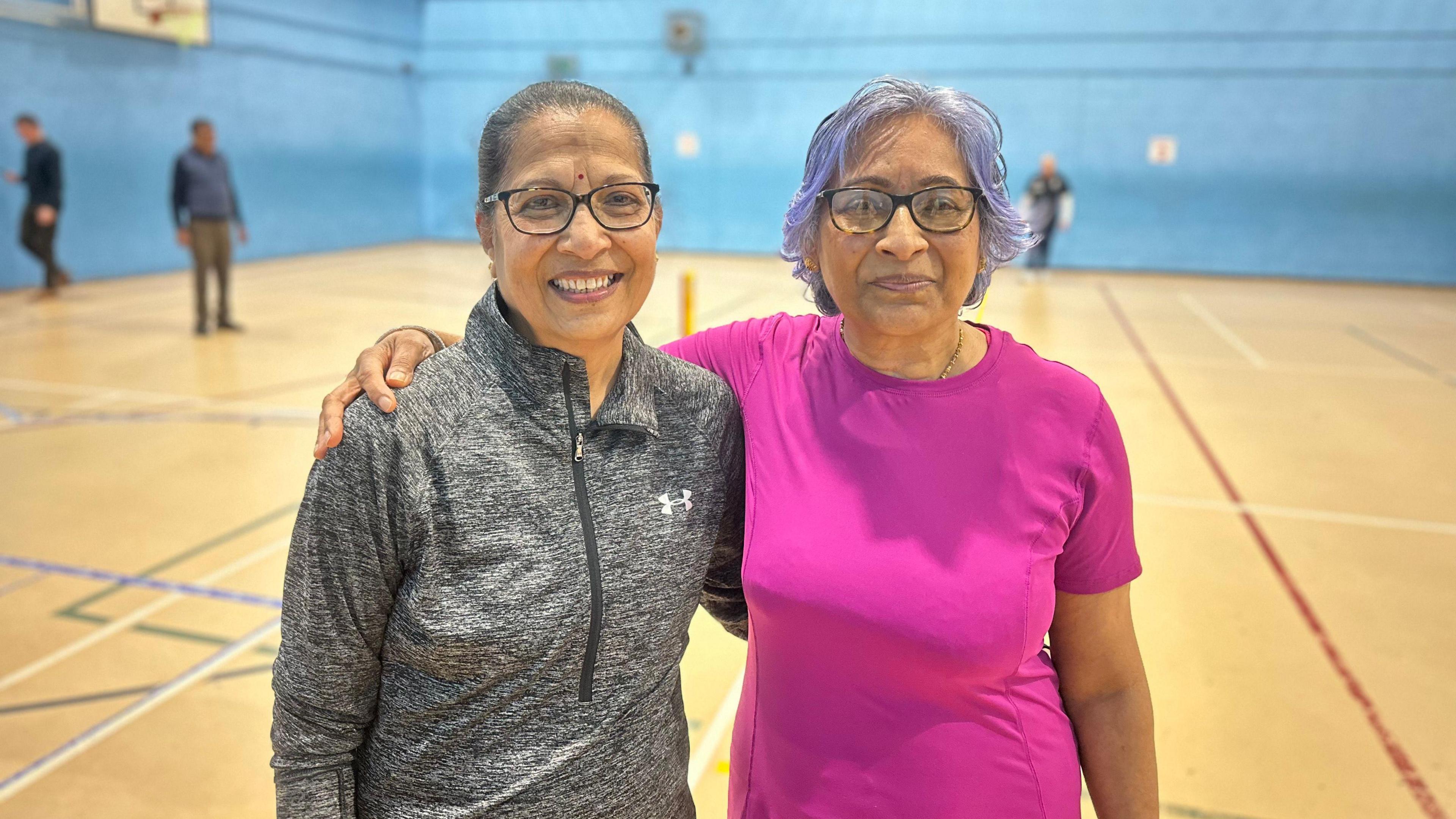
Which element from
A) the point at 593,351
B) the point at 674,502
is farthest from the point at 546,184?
the point at 674,502

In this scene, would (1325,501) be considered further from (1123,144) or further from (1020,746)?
(1123,144)

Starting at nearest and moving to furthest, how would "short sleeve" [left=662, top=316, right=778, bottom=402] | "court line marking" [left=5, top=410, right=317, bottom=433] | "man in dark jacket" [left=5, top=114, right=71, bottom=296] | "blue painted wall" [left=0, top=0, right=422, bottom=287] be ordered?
1. "short sleeve" [left=662, top=316, right=778, bottom=402]
2. "court line marking" [left=5, top=410, right=317, bottom=433]
3. "man in dark jacket" [left=5, top=114, right=71, bottom=296]
4. "blue painted wall" [left=0, top=0, right=422, bottom=287]

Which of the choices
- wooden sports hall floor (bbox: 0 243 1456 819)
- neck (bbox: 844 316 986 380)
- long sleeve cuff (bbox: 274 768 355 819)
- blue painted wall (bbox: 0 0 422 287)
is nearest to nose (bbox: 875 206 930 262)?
neck (bbox: 844 316 986 380)

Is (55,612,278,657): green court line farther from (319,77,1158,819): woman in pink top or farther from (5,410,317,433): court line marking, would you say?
(5,410,317,433): court line marking

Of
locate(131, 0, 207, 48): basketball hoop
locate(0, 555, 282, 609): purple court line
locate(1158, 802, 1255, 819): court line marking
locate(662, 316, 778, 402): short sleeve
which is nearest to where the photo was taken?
locate(662, 316, 778, 402): short sleeve

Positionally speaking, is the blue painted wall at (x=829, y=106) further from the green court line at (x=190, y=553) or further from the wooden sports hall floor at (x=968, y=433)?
the green court line at (x=190, y=553)

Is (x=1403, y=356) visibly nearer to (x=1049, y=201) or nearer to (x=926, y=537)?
(x=1049, y=201)

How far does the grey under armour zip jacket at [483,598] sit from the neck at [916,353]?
0.41 m

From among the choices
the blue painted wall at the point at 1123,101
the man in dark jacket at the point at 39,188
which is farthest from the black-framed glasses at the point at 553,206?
the blue painted wall at the point at 1123,101

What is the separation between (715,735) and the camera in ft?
10.6

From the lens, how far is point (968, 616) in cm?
139

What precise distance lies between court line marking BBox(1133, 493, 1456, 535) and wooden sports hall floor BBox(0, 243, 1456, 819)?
2 cm

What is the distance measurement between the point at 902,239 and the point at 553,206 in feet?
1.79

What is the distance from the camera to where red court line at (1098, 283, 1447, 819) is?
2957 millimetres
